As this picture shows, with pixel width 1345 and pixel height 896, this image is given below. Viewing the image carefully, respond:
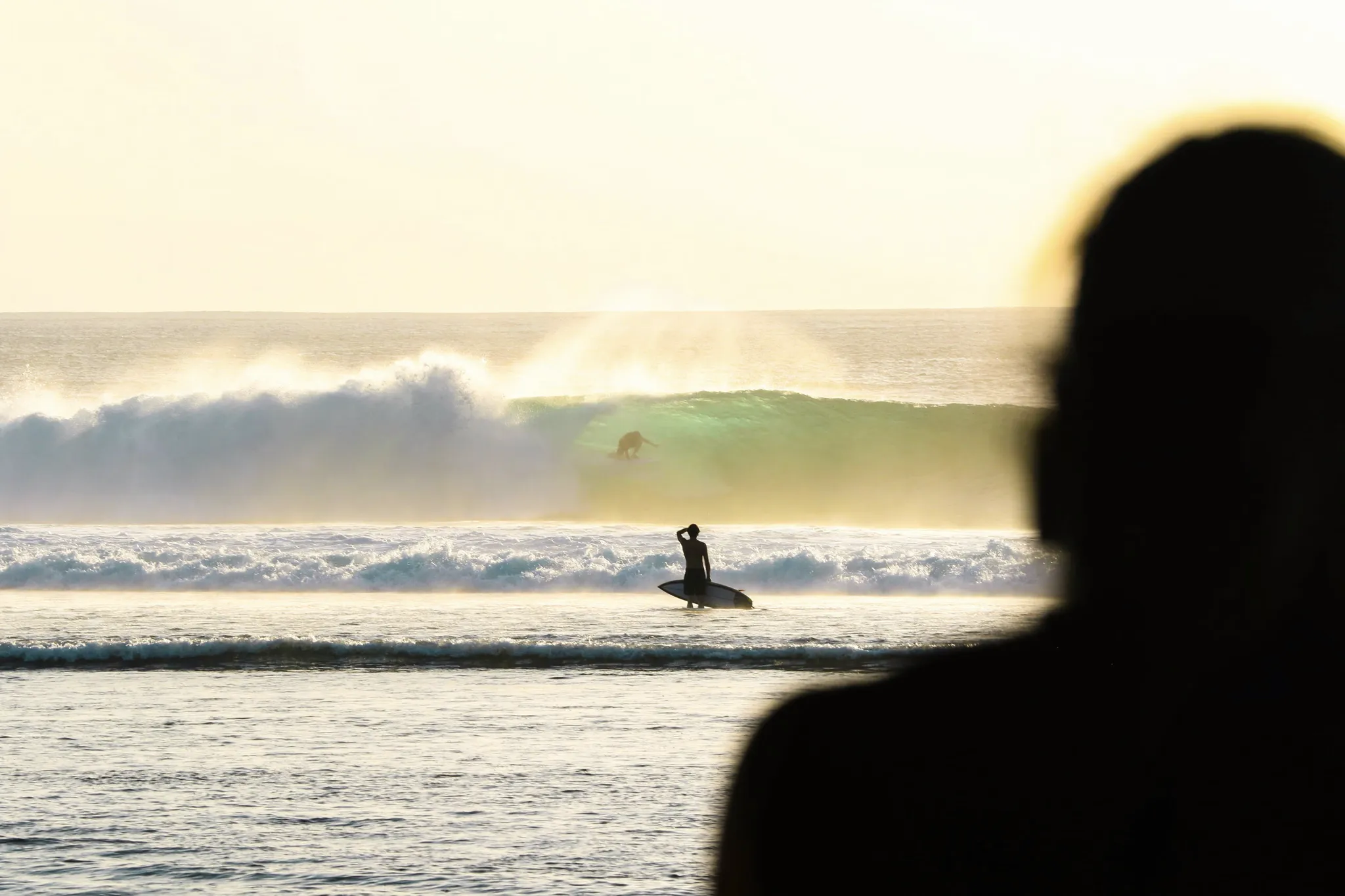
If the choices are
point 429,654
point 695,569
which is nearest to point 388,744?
point 429,654

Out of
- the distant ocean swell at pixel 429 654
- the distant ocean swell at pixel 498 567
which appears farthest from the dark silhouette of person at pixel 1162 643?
the distant ocean swell at pixel 498 567

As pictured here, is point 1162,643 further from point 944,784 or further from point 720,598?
point 720,598

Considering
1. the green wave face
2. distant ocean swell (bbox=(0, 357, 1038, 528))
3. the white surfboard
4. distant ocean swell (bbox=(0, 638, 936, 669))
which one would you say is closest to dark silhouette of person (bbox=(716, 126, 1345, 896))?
distant ocean swell (bbox=(0, 638, 936, 669))

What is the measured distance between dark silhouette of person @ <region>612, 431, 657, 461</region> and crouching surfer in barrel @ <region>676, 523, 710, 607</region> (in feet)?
54.1

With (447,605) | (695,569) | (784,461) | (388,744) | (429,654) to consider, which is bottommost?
(388,744)

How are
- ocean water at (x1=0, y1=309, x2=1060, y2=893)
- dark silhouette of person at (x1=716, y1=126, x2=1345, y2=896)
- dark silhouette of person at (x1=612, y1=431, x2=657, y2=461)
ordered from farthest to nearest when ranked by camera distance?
dark silhouette of person at (x1=612, y1=431, x2=657, y2=461) → ocean water at (x1=0, y1=309, x2=1060, y2=893) → dark silhouette of person at (x1=716, y1=126, x2=1345, y2=896)

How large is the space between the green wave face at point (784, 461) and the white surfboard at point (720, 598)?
1238 cm

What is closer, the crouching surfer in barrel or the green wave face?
the crouching surfer in barrel

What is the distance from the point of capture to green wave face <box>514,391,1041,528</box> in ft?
102

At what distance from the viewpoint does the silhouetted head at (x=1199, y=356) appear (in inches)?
31.5

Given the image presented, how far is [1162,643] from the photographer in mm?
818

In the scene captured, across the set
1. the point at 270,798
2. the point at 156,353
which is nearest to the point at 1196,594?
the point at 270,798

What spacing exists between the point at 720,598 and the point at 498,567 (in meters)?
3.82

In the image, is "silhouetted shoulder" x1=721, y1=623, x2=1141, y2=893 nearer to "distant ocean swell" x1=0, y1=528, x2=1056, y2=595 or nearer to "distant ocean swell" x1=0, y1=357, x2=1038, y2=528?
"distant ocean swell" x1=0, y1=528, x2=1056, y2=595
